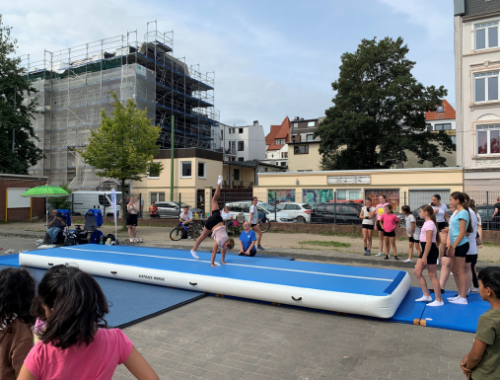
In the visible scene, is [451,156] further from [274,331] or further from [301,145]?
[274,331]

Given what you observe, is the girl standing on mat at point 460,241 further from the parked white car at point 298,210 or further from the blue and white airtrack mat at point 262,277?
the parked white car at point 298,210

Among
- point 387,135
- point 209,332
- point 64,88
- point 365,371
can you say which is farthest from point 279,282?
point 64,88

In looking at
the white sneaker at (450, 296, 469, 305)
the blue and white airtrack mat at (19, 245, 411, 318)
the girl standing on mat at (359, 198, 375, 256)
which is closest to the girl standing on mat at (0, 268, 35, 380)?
the blue and white airtrack mat at (19, 245, 411, 318)

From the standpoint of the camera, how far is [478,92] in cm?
2578

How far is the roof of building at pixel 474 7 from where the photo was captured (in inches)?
996

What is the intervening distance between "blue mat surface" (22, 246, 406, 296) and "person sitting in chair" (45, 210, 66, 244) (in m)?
2.62

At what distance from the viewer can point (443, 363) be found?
4.55 metres

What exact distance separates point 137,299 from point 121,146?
15213 mm

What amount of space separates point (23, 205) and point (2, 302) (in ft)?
102

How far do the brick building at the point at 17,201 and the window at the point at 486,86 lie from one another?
107 feet

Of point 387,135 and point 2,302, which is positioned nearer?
point 2,302

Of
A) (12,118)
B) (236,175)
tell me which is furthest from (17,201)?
(236,175)

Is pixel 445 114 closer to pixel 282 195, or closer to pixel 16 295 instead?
pixel 282 195

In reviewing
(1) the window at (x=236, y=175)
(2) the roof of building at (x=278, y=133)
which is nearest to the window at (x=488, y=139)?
(1) the window at (x=236, y=175)
